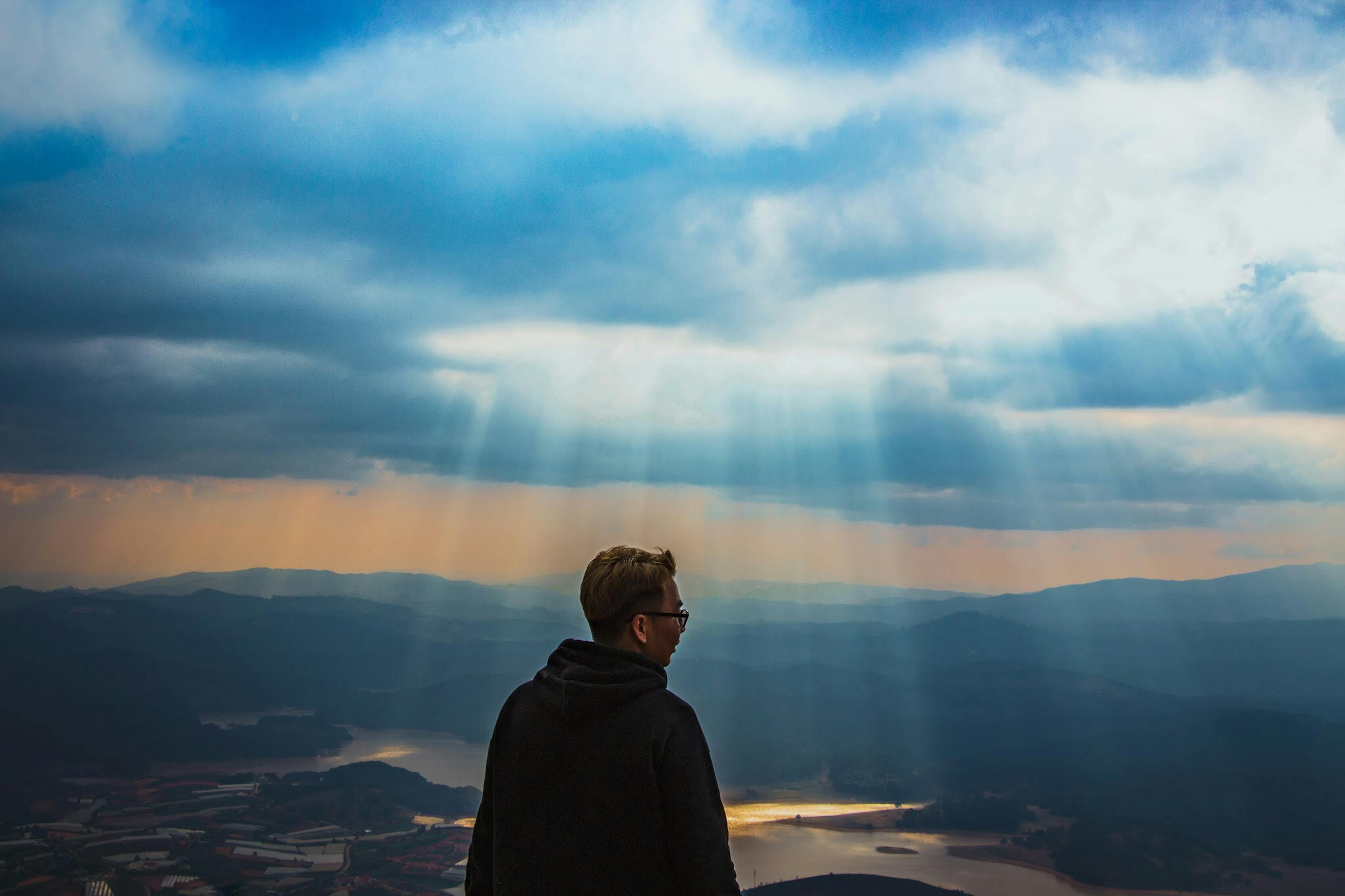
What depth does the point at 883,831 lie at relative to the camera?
89.2 meters

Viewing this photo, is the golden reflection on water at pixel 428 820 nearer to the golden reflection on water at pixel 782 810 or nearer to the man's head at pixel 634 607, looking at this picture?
the golden reflection on water at pixel 782 810

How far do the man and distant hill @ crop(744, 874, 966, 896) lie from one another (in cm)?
6433

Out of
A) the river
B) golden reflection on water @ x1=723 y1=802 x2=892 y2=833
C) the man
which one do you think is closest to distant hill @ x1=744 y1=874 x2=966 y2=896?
the river

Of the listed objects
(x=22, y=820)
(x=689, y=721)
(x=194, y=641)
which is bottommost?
(x=22, y=820)

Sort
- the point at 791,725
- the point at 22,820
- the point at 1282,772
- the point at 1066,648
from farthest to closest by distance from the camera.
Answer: the point at 1066,648, the point at 791,725, the point at 1282,772, the point at 22,820

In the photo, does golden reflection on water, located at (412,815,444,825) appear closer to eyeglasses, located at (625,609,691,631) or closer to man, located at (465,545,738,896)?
man, located at (465,545,738,896)

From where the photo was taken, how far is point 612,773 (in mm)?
2340

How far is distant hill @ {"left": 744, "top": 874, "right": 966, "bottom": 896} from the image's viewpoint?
62.9 m

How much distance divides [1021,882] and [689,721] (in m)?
91.2

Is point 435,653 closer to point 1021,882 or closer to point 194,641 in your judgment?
point 194,641

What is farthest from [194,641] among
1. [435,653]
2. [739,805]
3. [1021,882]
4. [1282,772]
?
[1282,772]

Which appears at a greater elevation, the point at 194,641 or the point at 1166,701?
the point at 194,641

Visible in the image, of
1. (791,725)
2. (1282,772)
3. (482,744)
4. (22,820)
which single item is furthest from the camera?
(791,725)

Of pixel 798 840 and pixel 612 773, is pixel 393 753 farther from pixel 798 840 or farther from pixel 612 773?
pixel 612 773
